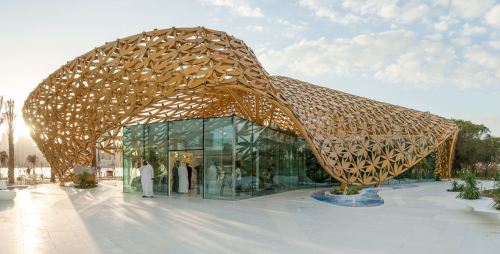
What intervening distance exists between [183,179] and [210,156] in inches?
95.9

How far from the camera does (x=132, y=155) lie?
23.0m

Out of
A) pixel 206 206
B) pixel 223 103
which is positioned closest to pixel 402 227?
pixel 206 206

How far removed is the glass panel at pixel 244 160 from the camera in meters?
19.6

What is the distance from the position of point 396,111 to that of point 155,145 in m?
A: 19.0

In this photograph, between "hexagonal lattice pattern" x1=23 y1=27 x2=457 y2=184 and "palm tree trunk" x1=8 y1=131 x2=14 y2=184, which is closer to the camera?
"hexagonal lattice pattern" x1=23 y1=27 x2=457 y2=184

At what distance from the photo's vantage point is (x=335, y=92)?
3166cm

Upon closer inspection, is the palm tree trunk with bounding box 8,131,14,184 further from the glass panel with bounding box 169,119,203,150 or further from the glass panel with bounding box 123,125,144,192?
→ the glass panel with bounding box 169,119,203,150

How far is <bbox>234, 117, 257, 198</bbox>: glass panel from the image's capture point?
19609 millimetres

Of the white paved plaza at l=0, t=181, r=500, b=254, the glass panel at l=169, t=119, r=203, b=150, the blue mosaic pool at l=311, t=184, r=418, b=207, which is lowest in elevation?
the blue mosaic pool at l=311, t=184, r=418, b=207

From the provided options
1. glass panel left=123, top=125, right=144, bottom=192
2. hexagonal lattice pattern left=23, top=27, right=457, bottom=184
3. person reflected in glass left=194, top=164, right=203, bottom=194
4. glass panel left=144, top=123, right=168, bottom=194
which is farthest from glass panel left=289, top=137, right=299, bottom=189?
glass panel left=123, top=125, right=144, bottom=192

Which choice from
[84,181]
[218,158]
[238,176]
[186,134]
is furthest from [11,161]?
[238,176]

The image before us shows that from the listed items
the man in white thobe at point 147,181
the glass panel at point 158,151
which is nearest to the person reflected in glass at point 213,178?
the glass panel at point 158,151

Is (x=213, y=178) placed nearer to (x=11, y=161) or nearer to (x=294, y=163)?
(x=294, y=163)

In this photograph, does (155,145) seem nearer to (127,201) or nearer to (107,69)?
(127,201)
